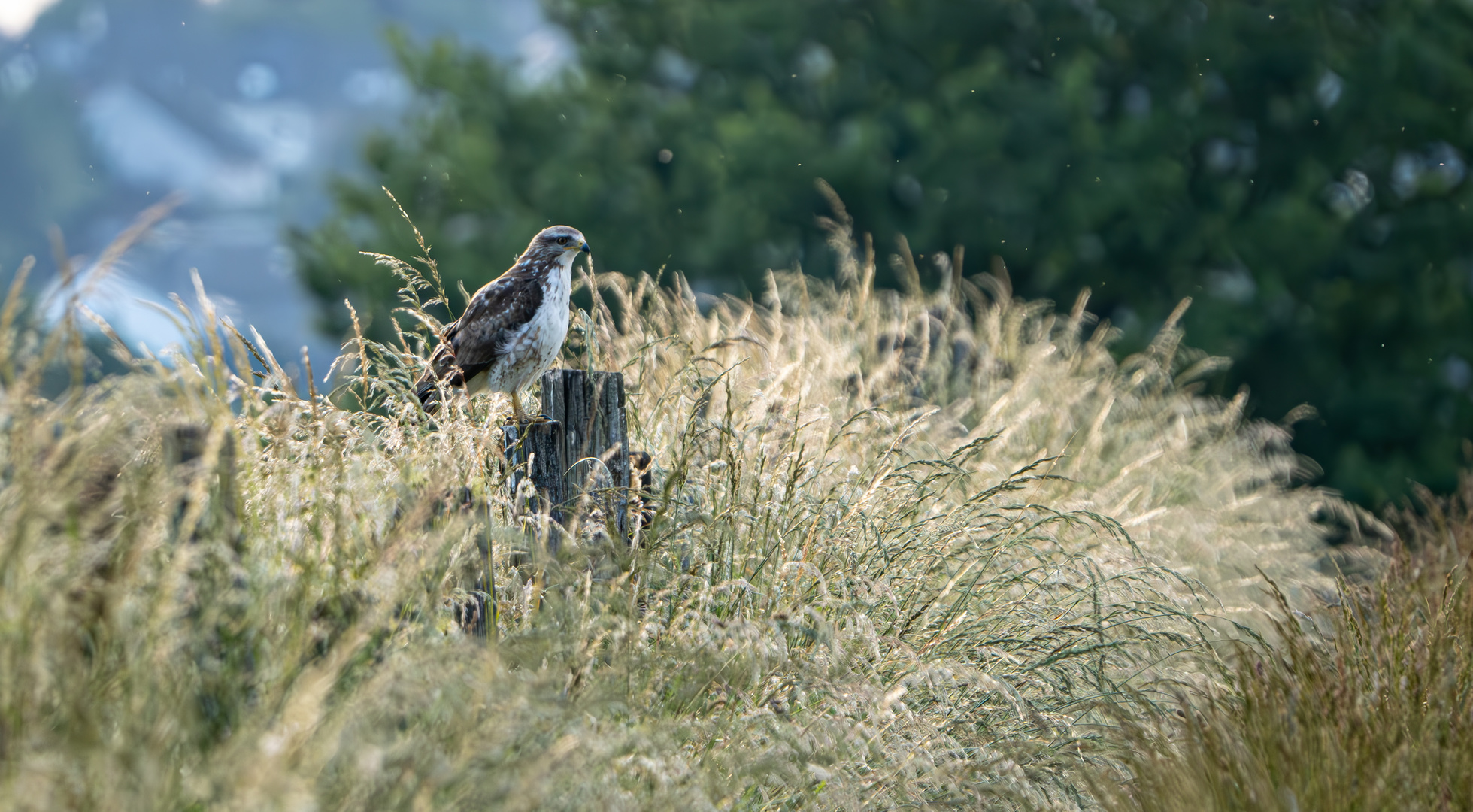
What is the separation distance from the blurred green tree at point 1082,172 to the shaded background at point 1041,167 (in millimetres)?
32

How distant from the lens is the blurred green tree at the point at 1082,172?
11422 mm

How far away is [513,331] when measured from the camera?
411cm

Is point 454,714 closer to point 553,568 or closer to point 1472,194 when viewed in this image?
point 553,568

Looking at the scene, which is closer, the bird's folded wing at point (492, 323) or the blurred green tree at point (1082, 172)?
the bird's folded wing at point (492, 323)

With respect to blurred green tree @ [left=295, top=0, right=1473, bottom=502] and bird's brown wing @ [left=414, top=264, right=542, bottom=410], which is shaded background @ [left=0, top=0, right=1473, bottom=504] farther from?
bird's brown wing @ [left=414, top=264, right=542, bottom=410]

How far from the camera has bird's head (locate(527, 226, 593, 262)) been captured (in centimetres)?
437

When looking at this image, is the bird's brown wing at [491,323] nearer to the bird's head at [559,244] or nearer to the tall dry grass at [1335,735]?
the bird's head at [559,244]

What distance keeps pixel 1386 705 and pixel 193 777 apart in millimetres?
2602

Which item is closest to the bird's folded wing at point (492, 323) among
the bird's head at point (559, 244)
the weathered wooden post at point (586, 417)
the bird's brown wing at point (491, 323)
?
the bird's brown wing at point (491, 323)

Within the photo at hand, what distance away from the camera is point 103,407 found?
1979mm

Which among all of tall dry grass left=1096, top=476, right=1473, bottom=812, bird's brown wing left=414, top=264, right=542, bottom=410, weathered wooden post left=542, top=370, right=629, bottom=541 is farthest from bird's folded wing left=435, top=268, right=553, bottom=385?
tall dry grass left=1096, top=476, right=1473, bottom=812

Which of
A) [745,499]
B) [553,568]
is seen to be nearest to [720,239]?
[745,499]

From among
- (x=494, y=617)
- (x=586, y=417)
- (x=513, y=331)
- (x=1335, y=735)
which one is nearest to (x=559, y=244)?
(x=513, y=331)

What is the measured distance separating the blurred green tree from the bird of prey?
24.3 feet
